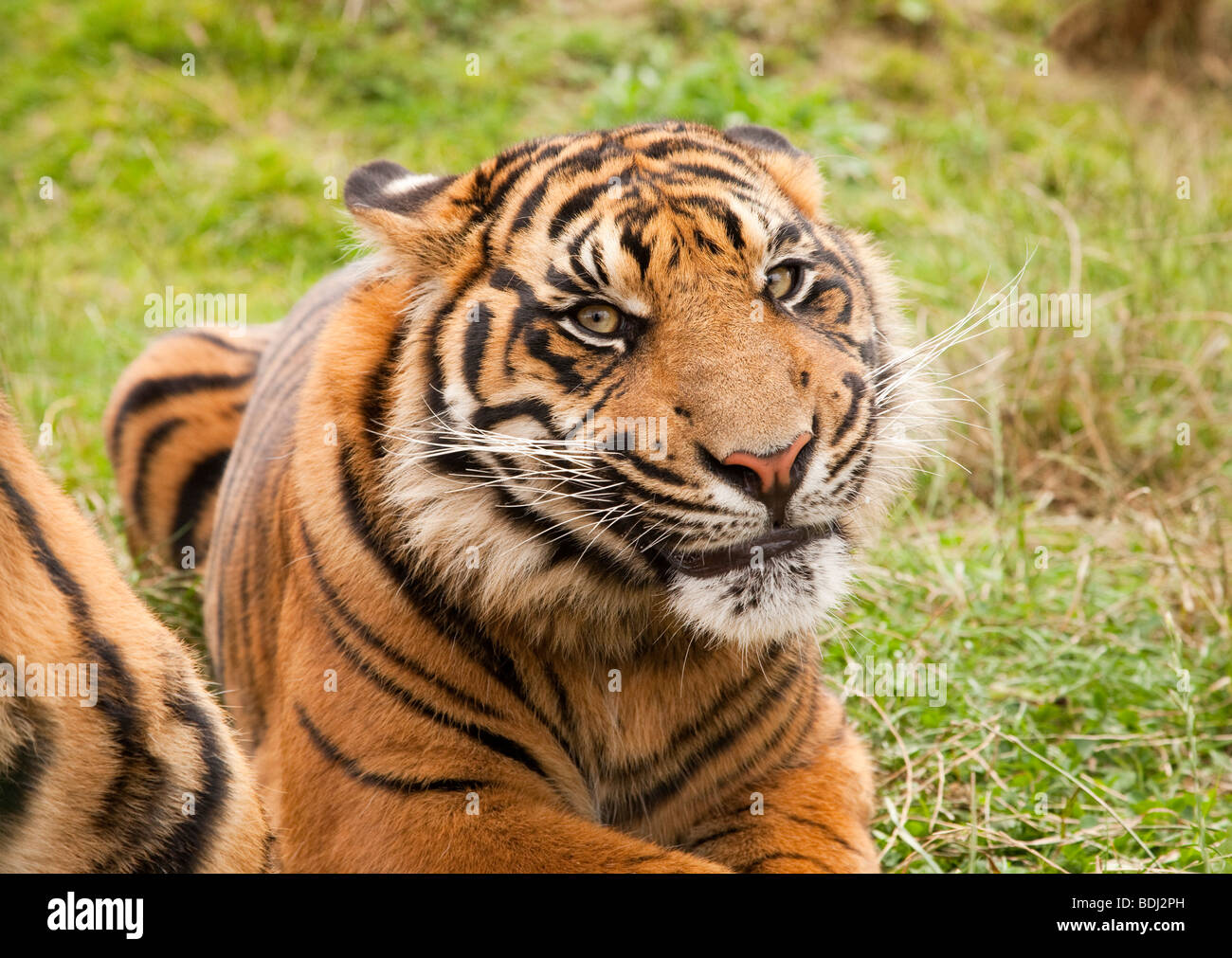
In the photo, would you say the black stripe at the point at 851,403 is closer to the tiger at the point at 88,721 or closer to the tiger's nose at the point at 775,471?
the tiger's nose at the point at 775,471

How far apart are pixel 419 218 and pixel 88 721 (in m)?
1.32

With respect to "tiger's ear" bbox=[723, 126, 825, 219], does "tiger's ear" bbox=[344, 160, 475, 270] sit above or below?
below

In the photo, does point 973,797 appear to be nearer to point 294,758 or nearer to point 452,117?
point 294,758

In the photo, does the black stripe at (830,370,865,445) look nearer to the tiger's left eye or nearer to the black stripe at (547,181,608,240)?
the tiger's left eye

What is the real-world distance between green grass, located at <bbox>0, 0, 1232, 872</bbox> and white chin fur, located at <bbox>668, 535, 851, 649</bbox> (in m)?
0.70

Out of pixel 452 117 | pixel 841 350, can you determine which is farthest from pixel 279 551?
pixel 452 117

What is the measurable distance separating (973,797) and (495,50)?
6.36 m

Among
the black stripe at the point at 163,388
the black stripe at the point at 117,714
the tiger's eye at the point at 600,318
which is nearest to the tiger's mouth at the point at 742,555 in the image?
the tiger's eye at the point at 600,318

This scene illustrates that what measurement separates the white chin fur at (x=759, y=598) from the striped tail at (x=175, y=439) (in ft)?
7.33

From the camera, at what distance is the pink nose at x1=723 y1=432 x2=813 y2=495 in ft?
6.74

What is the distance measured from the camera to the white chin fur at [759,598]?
222 cm

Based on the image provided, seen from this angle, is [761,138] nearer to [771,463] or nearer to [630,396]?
[630,396]

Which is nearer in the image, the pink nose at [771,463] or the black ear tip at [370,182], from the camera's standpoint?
the pink nose at [771,463]

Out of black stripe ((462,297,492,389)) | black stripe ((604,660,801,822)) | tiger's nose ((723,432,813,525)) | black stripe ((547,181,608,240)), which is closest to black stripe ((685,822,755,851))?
black stripe ((604,660,801,822))
